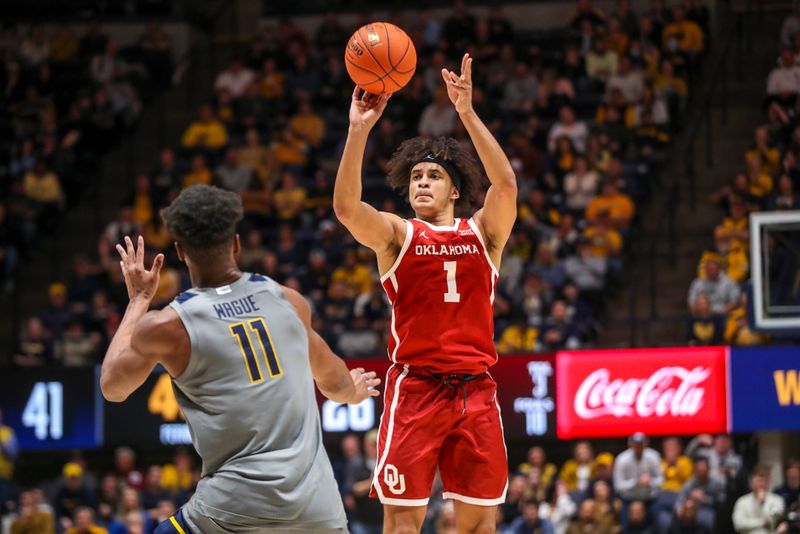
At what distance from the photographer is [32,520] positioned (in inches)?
594

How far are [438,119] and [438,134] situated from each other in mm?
275

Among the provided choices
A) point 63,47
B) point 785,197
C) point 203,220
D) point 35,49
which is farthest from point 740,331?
point 35,49

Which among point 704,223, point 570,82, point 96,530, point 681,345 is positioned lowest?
point 96,530

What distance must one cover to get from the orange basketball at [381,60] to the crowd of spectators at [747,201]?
7.42 meters

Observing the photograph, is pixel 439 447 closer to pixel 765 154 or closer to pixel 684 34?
pixel 765 154

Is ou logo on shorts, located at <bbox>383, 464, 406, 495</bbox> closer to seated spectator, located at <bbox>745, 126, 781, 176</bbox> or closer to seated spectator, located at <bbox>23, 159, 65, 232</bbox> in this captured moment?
seated spectator, located at <bbox>745, 126, 781, 176</bbox>

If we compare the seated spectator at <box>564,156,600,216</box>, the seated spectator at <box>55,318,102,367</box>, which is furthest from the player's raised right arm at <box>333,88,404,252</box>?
the seated spectator at <box>564,156,600,216</box>

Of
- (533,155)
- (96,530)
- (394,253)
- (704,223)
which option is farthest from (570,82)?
(394,253)

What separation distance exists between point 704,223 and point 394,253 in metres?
11.5

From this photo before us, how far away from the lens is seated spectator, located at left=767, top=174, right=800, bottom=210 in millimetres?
15609

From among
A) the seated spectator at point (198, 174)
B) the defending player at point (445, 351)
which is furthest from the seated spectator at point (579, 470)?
the defending player at point (445, 351)

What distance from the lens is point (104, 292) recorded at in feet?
59.6

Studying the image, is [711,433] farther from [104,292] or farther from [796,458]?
[104,292]

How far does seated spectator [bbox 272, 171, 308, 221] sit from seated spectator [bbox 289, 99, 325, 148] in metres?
1.20
